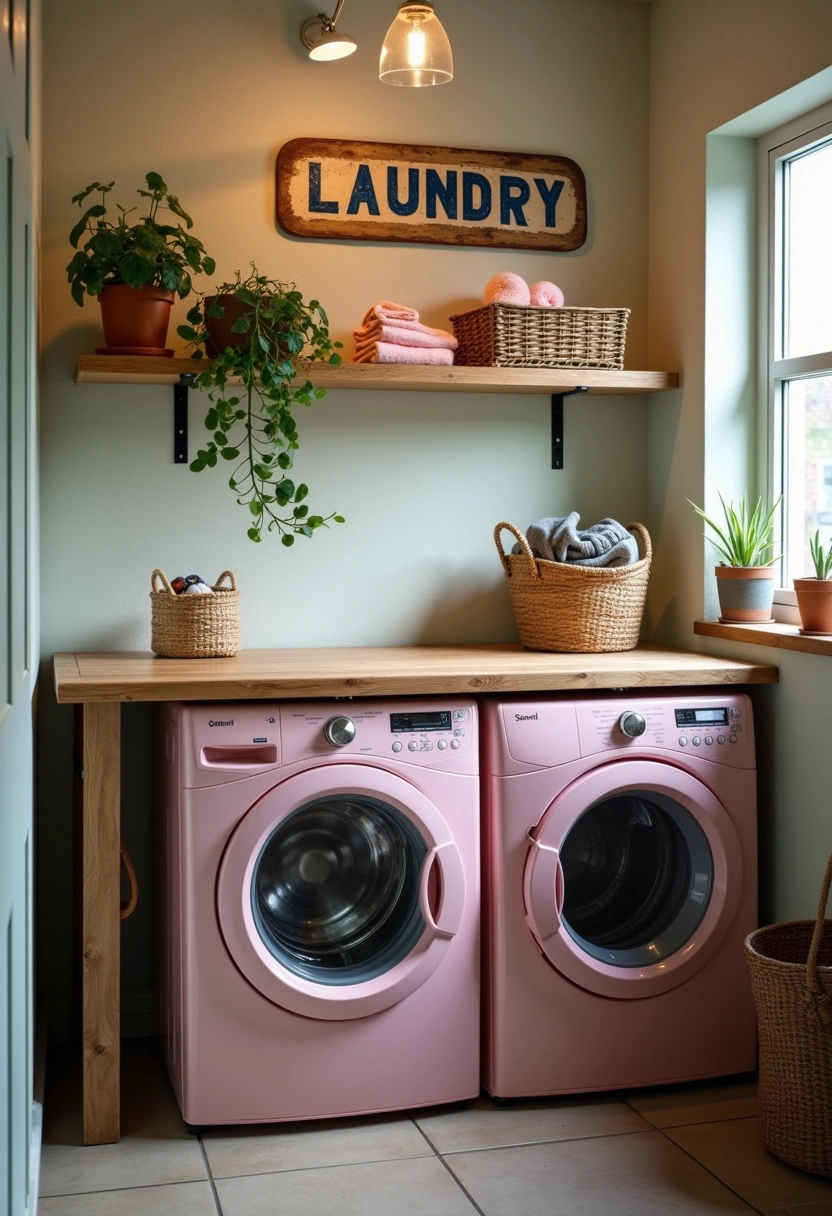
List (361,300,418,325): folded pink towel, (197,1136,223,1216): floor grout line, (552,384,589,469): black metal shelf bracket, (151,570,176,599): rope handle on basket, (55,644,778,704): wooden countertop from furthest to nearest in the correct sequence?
(552,384,589,469): black metal shelf bracket → (361,300,418,325): folded pink towel → (151,570,176,599): rope handle on basket → (55,644,778,704): wooden countertop → (197,1136,223,1216): floor grout line

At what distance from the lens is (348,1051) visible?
95.5 inches

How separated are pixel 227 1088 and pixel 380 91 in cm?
231

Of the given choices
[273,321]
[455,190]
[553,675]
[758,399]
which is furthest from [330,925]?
[455,190]

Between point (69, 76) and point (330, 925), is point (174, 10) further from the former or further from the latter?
point (330, 925)

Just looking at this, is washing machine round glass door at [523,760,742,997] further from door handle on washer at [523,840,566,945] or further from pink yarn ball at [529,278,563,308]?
pink yarn ball at [529,278,563,308]

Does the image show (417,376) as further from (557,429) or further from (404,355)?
(557,429)

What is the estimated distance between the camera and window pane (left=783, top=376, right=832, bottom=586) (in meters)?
2.79

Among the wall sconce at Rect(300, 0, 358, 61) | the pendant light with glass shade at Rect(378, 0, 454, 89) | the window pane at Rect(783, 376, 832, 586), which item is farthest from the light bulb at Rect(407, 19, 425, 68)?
the window pane at Rect(783, 376, 832, 586)

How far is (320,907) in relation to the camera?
2.50m

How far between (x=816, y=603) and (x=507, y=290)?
39.8 inches

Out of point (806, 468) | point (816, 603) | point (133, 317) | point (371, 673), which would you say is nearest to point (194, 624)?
point (371, 673)

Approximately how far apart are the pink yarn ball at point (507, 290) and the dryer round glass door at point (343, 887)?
1219mm

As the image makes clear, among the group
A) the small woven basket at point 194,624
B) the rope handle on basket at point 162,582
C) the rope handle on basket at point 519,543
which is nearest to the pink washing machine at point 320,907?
the small woven basket at point 194,624

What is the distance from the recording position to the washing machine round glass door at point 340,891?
2348 millimetres
